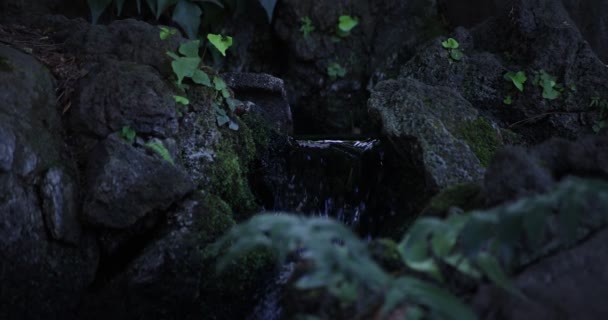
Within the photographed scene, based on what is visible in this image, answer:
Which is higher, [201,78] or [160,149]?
[201,78]

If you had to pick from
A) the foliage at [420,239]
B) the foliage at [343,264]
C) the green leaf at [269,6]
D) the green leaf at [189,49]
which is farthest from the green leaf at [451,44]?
the foliage at [343,264]

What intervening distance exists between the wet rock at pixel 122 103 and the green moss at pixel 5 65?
10.9 inches

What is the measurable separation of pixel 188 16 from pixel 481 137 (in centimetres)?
231

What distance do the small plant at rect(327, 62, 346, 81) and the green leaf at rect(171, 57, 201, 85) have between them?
2066 mm

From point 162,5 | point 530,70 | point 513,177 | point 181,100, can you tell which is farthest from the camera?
point 162,5

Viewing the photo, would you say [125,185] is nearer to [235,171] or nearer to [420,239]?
[235,171]

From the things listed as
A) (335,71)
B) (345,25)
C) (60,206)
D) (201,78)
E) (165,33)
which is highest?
(165,33)

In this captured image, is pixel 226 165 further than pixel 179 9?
No

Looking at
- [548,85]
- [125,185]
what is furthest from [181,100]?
[548,85]

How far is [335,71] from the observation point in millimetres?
4723

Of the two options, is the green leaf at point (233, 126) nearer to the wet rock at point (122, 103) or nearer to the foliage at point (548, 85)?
the wet rock at point (122, 103)

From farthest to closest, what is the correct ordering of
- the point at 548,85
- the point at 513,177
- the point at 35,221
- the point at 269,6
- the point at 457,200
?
the point at 269,6 → the point at 548,85 → the point at 35,221 → the point at 457,200 → the point at 513,177

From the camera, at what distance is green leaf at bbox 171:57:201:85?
2.69m

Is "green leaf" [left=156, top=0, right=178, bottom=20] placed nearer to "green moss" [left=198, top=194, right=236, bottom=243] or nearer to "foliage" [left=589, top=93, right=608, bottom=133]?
"green moss" [left=198, top=194, right=236, bottom=243]
